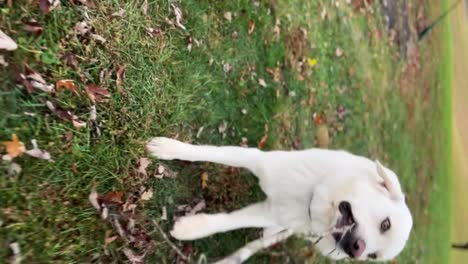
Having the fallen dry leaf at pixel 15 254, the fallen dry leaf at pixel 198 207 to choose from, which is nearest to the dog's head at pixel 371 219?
the fallen dry leaf at pixel 198 207

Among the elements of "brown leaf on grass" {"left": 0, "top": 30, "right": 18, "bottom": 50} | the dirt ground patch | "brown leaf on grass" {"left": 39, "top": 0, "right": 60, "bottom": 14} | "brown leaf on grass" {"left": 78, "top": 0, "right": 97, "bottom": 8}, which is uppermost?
"brown leaf on grass" {"left": 78, "top": 0, "right": 97, "bottom": 8}

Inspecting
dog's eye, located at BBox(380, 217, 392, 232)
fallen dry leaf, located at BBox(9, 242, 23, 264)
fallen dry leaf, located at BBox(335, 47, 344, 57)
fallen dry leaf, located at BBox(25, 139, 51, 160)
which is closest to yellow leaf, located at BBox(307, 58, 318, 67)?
fallen dry leaf, located at BBox(335, 47, 344, 57)

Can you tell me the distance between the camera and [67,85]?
133 inches

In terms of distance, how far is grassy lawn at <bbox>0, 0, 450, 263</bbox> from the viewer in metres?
3.23

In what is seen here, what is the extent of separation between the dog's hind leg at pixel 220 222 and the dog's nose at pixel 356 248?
0.74 m

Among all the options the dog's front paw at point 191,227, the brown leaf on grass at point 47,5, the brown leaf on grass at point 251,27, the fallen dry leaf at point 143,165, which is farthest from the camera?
the brown leaf on grass at point 251,27

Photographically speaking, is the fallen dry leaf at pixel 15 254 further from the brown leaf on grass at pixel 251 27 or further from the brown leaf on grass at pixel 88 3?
the brown leaf on grass at pixel 251 27

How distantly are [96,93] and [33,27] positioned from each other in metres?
0.55

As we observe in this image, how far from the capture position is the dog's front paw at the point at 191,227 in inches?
159

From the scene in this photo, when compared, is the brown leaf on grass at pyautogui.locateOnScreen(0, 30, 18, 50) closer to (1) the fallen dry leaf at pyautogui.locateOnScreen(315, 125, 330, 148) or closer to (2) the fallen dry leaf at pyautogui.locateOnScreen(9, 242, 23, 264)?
(2) the fallen dry leaf at pyautogui.locateOnScreen(9, 242, 23, 264)

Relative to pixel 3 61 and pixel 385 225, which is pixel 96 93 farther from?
pixel 385 225

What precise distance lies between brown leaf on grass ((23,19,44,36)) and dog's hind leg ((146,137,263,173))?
3.47 feet

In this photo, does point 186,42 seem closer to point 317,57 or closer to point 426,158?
point 317,57

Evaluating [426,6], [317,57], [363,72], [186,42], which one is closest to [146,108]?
[186,42]
